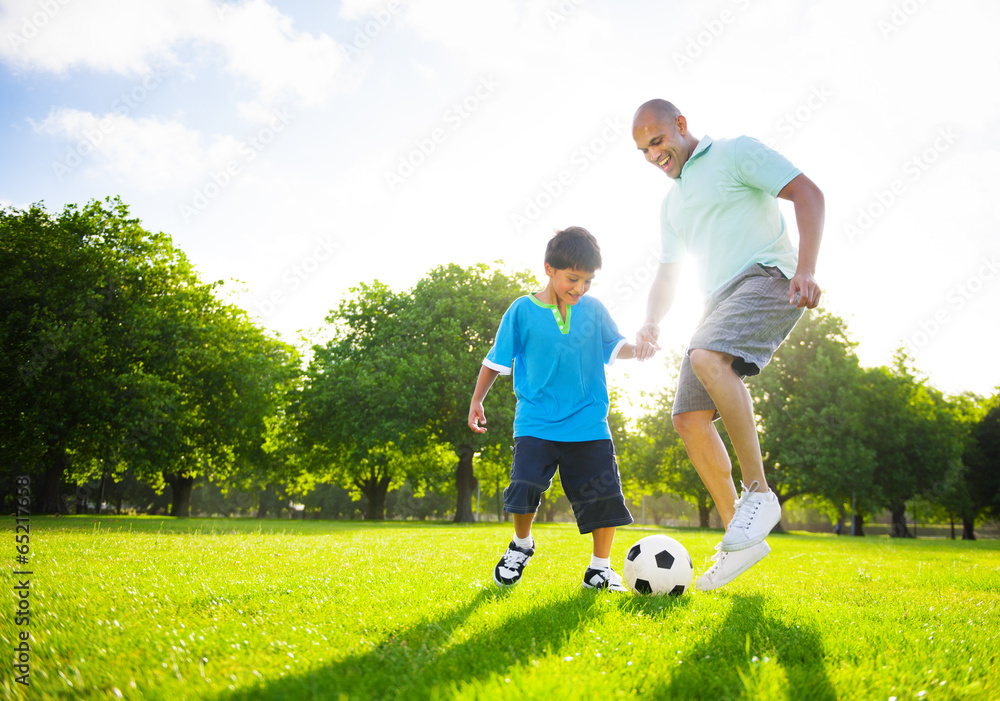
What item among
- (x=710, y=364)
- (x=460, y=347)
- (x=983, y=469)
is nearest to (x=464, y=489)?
(x=460, y=347)

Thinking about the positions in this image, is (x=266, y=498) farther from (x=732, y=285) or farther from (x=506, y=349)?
(x=732, y=285)

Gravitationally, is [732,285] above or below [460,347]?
below

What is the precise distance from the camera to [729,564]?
143 inches

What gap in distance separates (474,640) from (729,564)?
1831 mm

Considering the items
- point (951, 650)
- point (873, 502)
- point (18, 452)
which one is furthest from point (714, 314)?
point (873, 502)

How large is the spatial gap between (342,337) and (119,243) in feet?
33.1

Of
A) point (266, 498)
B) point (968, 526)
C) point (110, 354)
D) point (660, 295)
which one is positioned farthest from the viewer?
point (266, 498)

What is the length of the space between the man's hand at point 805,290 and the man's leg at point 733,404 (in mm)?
530

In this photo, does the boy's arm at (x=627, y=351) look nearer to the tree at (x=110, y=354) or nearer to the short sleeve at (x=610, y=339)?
the short sleeve at (x=610, y=339)

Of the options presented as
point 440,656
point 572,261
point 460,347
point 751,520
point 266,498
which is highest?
point 460,347

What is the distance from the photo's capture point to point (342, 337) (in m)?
29.5

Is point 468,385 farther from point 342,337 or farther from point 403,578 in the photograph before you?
point 403,578

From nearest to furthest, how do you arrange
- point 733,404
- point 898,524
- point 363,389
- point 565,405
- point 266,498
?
1. point 733,404
2. point 565,405
3. point 363,389
4. point 898,524
5. point 266,498

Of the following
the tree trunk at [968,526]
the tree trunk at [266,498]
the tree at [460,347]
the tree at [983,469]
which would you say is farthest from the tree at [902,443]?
the tree trunk at [266,498]
